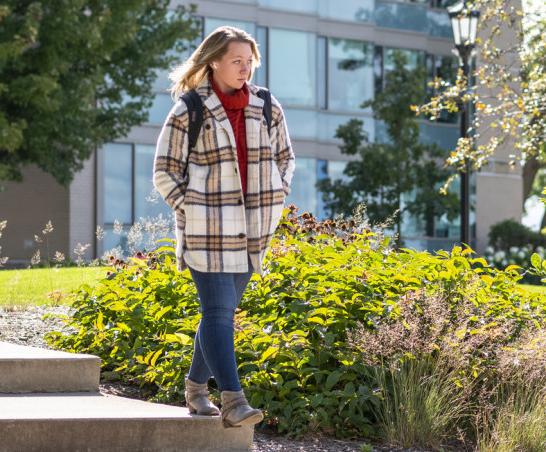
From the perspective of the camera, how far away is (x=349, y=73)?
2862 centimetres

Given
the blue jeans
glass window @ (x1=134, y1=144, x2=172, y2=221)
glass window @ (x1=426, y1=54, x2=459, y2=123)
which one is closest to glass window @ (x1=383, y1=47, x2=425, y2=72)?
glass window @ (x1=426, y1=54, x2=459, y2=123)

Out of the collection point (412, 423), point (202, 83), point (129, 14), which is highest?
point (129, 14)

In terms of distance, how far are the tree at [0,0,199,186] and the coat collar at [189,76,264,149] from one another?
44.9ft

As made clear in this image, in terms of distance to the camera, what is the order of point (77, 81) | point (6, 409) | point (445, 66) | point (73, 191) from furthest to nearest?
point (445, 66), point (73, 191), point (77, 81), point (6, 409)

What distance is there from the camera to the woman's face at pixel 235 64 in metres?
5.39

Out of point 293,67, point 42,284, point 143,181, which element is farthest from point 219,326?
point 293,67

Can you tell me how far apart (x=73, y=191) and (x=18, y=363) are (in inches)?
737

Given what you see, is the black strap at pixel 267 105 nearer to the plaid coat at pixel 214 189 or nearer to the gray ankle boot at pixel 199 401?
the plaid coat at pixel 214 189

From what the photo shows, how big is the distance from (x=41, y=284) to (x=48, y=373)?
6.55 metres

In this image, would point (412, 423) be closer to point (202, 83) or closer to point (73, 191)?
point (202, 83)

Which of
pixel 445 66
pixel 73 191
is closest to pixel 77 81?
pixel 73 191

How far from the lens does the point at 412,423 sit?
6277 mm

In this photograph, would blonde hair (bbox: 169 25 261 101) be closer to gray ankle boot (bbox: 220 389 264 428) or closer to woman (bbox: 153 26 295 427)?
woman (bbox: 153 26 295 427)

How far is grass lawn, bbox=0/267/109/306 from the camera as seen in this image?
11.5 meters
